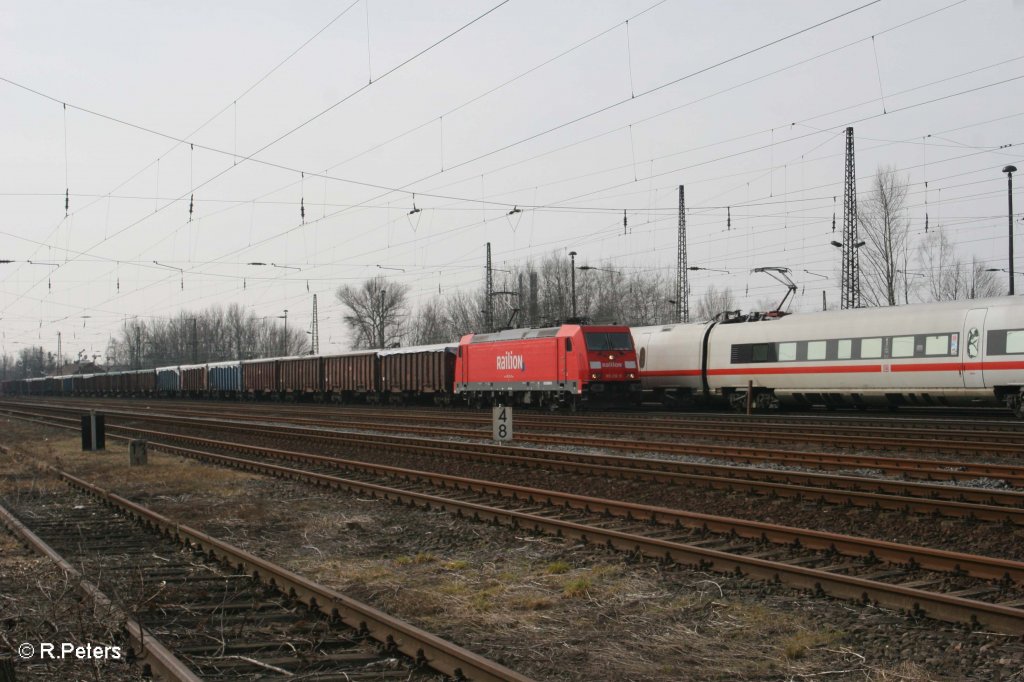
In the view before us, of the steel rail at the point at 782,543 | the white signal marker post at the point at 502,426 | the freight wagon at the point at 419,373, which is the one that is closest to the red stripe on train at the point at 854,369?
the freight wagon at the point at 419,373

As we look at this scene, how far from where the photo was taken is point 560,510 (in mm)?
12477

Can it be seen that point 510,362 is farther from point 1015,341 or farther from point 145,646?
point 145,646

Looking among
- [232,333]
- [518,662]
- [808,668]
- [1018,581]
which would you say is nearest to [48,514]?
[518,662]

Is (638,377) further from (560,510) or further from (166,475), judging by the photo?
(560,510)

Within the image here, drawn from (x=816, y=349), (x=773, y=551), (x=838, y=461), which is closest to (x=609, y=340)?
(x=816, y=349)

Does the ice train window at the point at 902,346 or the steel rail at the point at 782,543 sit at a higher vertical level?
the ice train window at the point at 902,346

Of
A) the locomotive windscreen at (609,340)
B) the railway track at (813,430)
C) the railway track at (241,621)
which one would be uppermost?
the locomotive windscreen at (609,340)

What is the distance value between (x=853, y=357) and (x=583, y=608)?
22.0 m

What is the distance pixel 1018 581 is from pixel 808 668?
2.86 m

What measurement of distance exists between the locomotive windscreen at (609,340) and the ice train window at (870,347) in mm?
8435

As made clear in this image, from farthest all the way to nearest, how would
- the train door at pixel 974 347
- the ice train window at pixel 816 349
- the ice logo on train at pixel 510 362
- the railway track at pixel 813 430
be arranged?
1. the ice logo on train at pixel 510 362
2. the ice train window at pixel 816 349
3. the train door at pixel 974 347
4. the railway track at pixel 813 430

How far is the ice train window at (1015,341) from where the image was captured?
2281 cm

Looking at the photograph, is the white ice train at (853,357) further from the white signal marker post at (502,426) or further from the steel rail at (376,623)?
the steel rail at (376,623)

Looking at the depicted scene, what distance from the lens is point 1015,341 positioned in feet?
75.2
